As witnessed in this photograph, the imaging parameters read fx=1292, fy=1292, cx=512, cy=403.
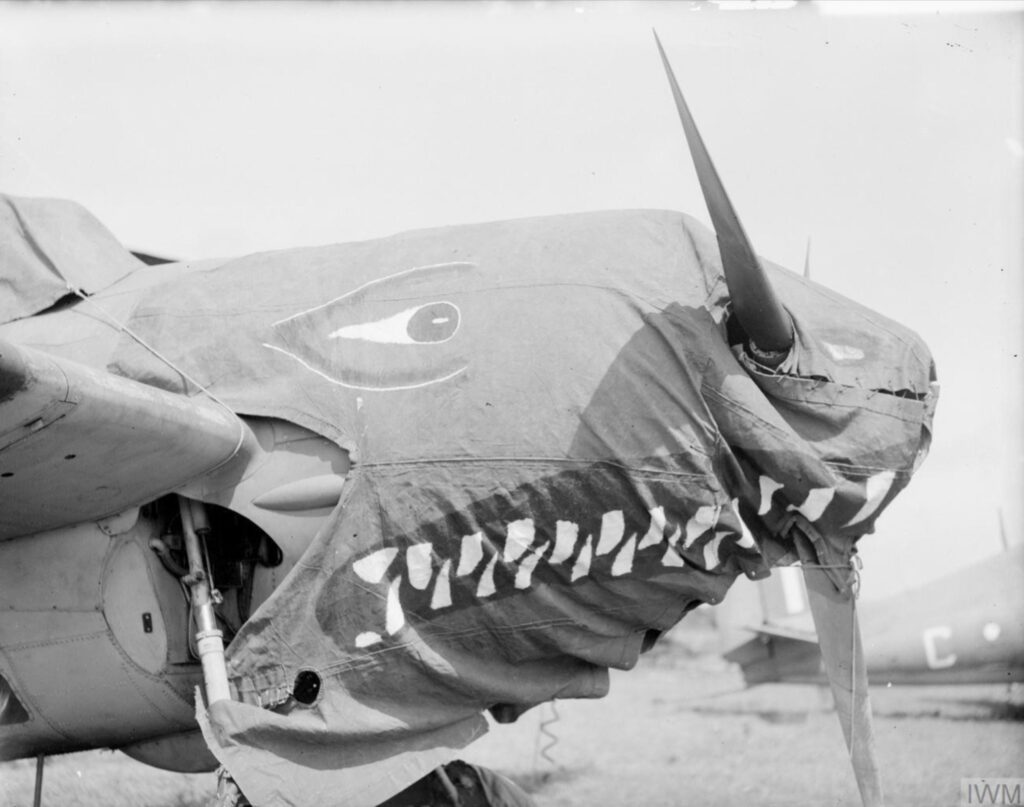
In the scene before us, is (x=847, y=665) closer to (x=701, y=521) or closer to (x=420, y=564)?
(x=701, y=521)

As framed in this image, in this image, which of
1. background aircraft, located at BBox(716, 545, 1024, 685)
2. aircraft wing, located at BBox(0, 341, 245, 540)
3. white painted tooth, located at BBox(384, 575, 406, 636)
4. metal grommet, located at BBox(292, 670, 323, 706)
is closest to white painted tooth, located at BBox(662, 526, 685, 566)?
white painted tooth, located at BBox(384, 575, 406, 636)

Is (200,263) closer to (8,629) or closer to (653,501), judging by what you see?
(8,629)

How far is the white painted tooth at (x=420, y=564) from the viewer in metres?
4.63

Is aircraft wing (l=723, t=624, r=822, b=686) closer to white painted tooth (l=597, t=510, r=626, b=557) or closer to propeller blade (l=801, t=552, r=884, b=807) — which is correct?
propeller blade (l=801, t=552, r=884, b=807)

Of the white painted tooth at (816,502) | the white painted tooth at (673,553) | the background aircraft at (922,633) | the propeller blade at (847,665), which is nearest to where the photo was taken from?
the white painted tooth at (673,553)

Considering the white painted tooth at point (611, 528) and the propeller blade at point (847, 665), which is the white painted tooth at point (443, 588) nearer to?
the white painted tooth at point (611, 528)

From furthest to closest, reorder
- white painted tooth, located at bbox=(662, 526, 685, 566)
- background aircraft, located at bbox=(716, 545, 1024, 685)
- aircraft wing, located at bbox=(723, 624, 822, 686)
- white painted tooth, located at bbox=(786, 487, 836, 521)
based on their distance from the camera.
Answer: aircraft wing, located at bbox=(723, 624, 822, 686), background aircraft, located at bbox=(716, 545, 1024, 685), white painted tooth, located at bbox=(786, 487, 836, 521), white painted tooth, located at bbox=(662, 526, 685, 566)

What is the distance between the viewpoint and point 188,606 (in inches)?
199

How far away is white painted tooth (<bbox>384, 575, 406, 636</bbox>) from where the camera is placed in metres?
4.65

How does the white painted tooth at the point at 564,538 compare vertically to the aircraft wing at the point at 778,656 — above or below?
above

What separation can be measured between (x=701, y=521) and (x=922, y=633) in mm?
10790

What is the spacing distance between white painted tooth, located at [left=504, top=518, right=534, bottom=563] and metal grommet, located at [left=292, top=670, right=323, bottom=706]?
821 millimetres

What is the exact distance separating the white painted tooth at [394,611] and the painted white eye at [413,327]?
90cm

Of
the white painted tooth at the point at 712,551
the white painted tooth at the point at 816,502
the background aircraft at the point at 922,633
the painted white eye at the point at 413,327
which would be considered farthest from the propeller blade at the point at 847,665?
the background aircraft at the point at 922,633
